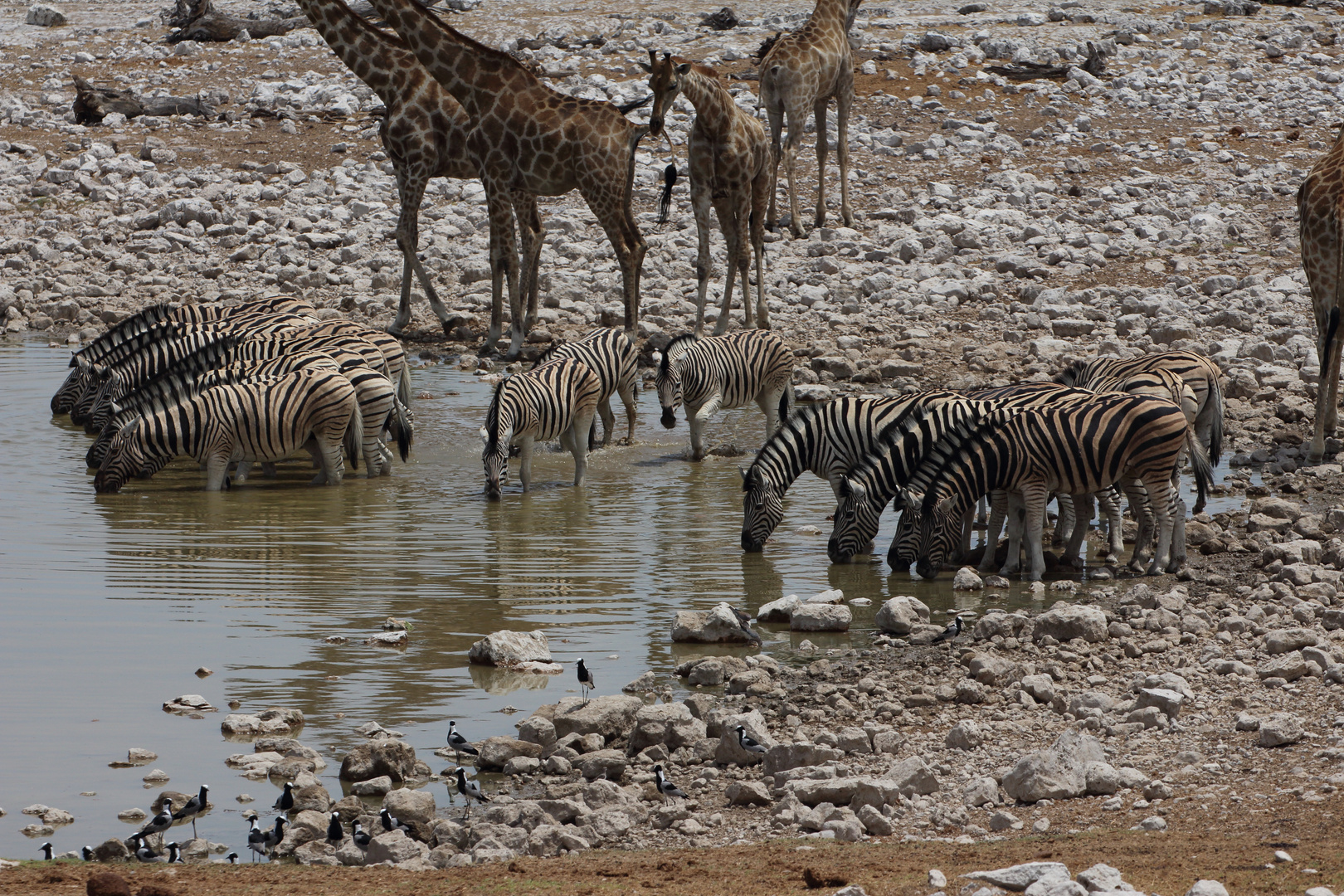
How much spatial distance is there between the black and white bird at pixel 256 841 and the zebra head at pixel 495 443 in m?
6.30

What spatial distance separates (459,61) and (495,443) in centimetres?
714

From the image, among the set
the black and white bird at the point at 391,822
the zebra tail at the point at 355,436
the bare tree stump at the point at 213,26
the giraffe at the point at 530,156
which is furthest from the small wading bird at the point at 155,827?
the bare tree stump at the point at 213,26

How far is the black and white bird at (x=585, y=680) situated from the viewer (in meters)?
7.21

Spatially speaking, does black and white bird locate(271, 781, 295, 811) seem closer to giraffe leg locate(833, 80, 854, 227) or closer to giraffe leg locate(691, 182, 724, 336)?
giraffe leg locate(691, 182, 724, 336)

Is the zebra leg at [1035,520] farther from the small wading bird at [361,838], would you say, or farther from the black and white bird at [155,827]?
the black and white bird at [155,827]

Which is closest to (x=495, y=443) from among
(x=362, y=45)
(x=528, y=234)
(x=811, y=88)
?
(x=528, y=234)

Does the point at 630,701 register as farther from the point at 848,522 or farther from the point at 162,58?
the point at 162,58

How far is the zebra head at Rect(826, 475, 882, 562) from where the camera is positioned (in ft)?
33.2

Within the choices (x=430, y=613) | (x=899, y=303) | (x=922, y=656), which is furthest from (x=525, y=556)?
(x=899, y=303)

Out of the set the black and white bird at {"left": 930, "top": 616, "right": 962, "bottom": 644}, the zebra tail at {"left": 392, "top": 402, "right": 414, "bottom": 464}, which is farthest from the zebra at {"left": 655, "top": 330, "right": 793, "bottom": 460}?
the black and white bird at {"left": 930, "top": 616, "right": 962, "bottom": 644}

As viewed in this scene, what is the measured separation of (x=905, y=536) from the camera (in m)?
9.91

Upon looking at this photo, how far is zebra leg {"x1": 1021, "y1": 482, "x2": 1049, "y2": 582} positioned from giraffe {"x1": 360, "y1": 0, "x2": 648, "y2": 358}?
7418 mm

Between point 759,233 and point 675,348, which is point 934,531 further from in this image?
point 759,233

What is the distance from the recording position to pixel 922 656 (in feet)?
26.1
